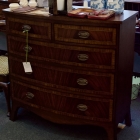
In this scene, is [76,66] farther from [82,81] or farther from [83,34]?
[83,34]

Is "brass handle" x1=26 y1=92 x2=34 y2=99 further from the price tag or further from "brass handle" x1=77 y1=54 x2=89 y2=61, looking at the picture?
"brass handle" x1=77 y1=54 x2=89 y2=61

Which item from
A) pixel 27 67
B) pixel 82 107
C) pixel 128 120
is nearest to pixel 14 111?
pixel 27 67

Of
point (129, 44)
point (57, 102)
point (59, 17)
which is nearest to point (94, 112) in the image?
point (57, 102)

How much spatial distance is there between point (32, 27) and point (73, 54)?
37 centimetres

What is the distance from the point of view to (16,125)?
253 centimetres

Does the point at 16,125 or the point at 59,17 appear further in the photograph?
the point at 16,125

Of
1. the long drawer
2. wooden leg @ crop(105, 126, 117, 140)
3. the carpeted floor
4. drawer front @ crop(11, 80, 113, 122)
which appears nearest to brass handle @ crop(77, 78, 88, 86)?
drawer front @ crop(11, 80, 113, 122)

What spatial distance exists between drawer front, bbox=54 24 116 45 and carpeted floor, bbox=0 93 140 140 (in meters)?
0.77

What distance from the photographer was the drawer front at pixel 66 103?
2.13 m

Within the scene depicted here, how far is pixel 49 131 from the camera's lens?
244 centimetres

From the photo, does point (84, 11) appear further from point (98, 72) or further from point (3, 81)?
point (3, 81)

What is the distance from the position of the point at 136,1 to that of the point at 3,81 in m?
1.37

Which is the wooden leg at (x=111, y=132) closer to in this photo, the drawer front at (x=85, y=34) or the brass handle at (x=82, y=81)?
the brass handle at (x=82, y=81)

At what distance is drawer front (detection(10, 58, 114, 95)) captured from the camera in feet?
6.76
